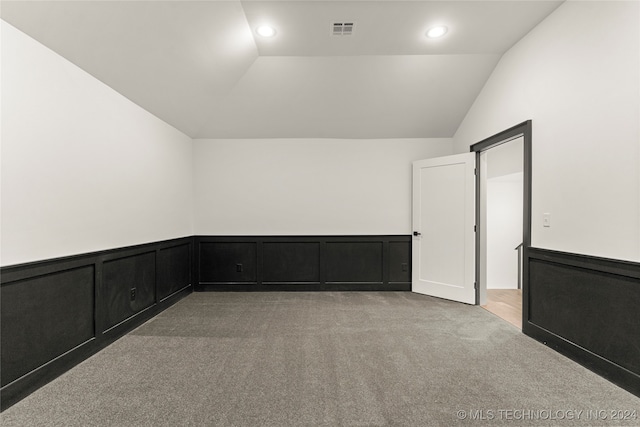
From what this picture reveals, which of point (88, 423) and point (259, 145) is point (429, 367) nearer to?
point (88, 423)

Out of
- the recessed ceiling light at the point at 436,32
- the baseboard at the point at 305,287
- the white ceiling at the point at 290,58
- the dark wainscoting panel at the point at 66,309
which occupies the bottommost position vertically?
the baseboard at the point at 305,287

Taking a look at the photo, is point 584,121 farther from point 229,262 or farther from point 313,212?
point 229,262

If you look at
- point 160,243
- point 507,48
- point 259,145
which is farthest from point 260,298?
point 507,48

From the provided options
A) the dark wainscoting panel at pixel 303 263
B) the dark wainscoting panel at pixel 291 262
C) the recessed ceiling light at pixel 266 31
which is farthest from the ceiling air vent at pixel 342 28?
the dark wainscoting panel at pixel 291 262

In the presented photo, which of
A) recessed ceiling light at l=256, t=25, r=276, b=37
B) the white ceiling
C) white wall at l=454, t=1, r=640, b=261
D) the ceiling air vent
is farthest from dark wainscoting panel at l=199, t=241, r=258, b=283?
white wall at l=454, t=1, r=640, b=261

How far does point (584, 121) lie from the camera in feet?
7.80

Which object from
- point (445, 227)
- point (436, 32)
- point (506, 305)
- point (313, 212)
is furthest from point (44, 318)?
point (506, 305)

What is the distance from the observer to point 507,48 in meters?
3.31

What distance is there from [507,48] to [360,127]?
6.55ft

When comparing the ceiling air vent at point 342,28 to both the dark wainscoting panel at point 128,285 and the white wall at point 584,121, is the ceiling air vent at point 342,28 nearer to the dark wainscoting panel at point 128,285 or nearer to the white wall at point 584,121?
the white wall at point 584,121

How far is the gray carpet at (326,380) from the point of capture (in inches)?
69.8

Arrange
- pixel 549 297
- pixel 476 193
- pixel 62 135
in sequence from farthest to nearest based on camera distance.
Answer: pixel 476 193, pixel 549 297, pixel 62 135

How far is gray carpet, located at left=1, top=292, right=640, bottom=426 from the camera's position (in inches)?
69.8

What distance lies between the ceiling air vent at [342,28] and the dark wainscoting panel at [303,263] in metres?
2.80
